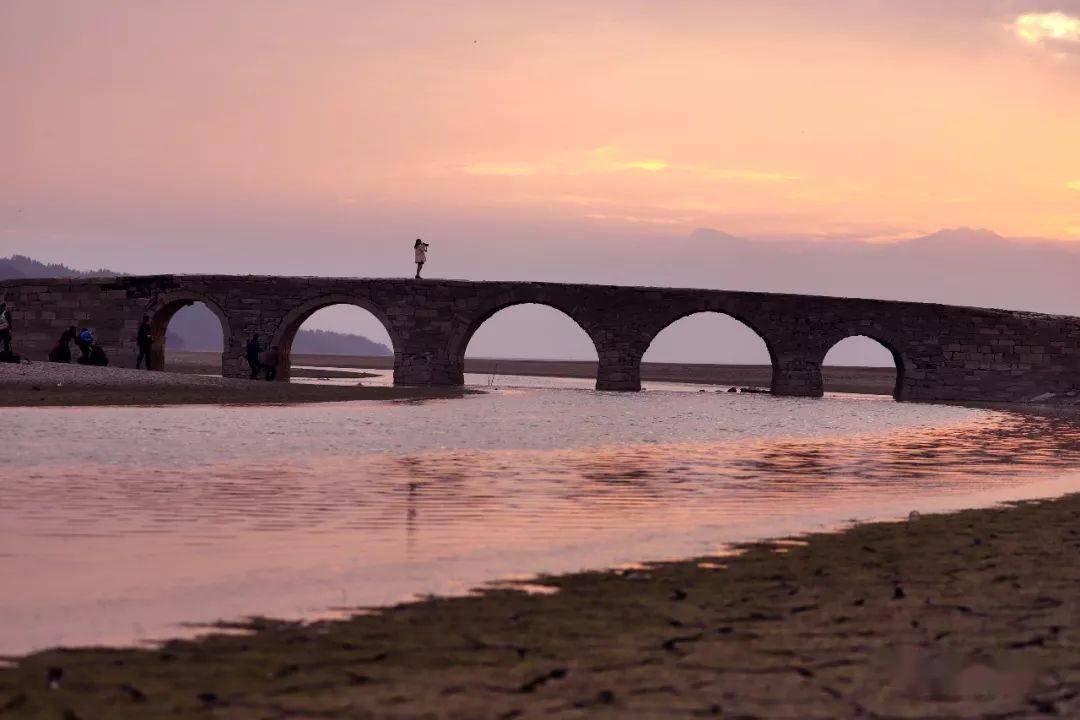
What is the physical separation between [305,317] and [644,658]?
3362 centimetres

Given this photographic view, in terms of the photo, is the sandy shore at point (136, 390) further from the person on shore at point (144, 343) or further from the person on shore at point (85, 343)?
the person on shore at point (144, 343)

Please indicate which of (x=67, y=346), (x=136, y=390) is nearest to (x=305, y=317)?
(x=67, y=346)

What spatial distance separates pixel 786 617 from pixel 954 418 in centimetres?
2160

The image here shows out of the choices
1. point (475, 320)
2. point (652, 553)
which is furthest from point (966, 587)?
point (475, 320)

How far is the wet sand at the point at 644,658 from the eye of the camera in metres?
3.80

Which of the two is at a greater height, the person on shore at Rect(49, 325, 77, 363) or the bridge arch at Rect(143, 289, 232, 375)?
the bridge arch at Rect(143, 289, 232, 375)

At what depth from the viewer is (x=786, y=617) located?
5129 mm

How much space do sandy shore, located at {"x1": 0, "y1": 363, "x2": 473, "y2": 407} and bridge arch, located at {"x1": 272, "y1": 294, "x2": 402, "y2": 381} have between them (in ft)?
26.8

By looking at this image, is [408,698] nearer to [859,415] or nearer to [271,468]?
[271,468]

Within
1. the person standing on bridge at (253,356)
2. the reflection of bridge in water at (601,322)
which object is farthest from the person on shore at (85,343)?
the person standing on bridge at (253,356)

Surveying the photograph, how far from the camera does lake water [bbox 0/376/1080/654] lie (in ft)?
18.4

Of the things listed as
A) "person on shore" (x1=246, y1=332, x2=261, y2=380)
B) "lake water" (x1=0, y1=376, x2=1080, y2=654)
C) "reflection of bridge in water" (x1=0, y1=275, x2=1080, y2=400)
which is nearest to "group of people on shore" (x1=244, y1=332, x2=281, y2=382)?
"person on shore" (x1=246, y1=332, x2=261, y2=380)

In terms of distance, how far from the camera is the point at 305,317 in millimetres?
37156

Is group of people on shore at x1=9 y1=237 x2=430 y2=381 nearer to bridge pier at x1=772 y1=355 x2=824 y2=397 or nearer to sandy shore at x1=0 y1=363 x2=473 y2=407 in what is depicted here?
sandy shore at x1=0 y1=363 x2=473 y2=407
